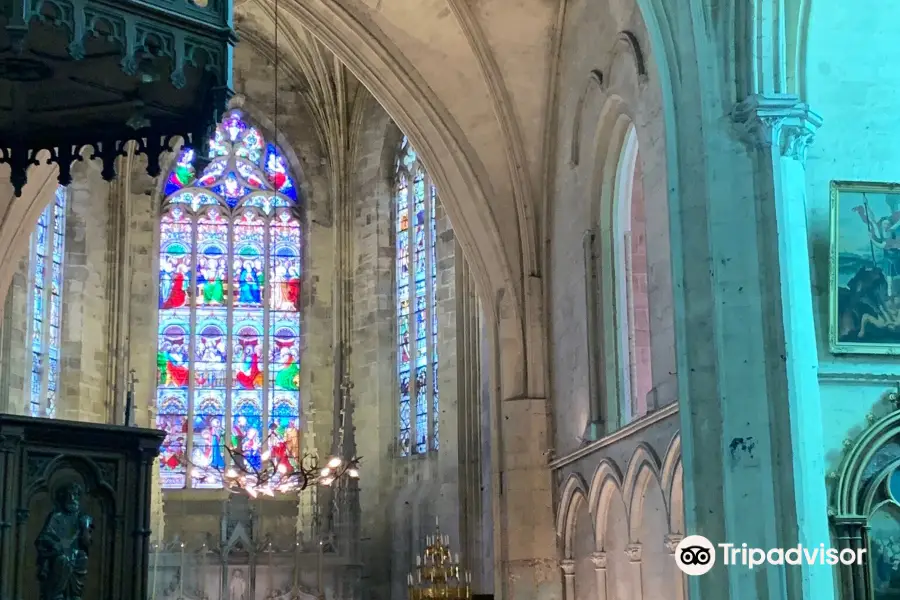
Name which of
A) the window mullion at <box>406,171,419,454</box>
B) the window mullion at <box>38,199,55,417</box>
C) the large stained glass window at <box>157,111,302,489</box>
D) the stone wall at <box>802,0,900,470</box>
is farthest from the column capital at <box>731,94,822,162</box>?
the large stained glass window at <box>157,111,302,489</box>

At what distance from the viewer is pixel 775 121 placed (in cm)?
1052

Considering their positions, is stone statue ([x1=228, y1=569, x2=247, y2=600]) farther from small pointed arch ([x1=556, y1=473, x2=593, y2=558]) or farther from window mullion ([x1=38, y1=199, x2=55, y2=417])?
small pointed arch ([x1=556, y1=473, x2=593, y2=558])

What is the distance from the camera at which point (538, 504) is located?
16.2 meters

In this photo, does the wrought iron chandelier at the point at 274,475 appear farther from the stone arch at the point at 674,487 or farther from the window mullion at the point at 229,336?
the stone arch at the point at 674,487

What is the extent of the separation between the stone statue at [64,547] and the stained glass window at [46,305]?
1294cm

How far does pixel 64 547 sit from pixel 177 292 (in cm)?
1609

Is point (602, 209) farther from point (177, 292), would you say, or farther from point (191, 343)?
point (177, 292)

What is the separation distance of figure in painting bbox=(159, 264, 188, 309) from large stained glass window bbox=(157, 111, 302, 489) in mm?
18

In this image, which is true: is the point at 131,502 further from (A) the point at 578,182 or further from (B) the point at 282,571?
(B) the point at 282,571

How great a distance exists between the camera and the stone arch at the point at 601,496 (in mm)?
14203

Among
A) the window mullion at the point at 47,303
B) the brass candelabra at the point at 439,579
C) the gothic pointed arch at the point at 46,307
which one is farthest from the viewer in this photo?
the window mullion at the point at 47,303

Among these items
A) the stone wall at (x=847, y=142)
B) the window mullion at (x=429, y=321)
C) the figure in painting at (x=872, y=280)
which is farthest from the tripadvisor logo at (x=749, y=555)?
the window mullion at (x=429, y=321)

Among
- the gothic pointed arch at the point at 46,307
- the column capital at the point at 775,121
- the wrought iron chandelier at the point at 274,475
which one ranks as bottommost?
the wrought iron chandelier at the point at 274,475

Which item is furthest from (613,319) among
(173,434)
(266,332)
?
(173,434)
